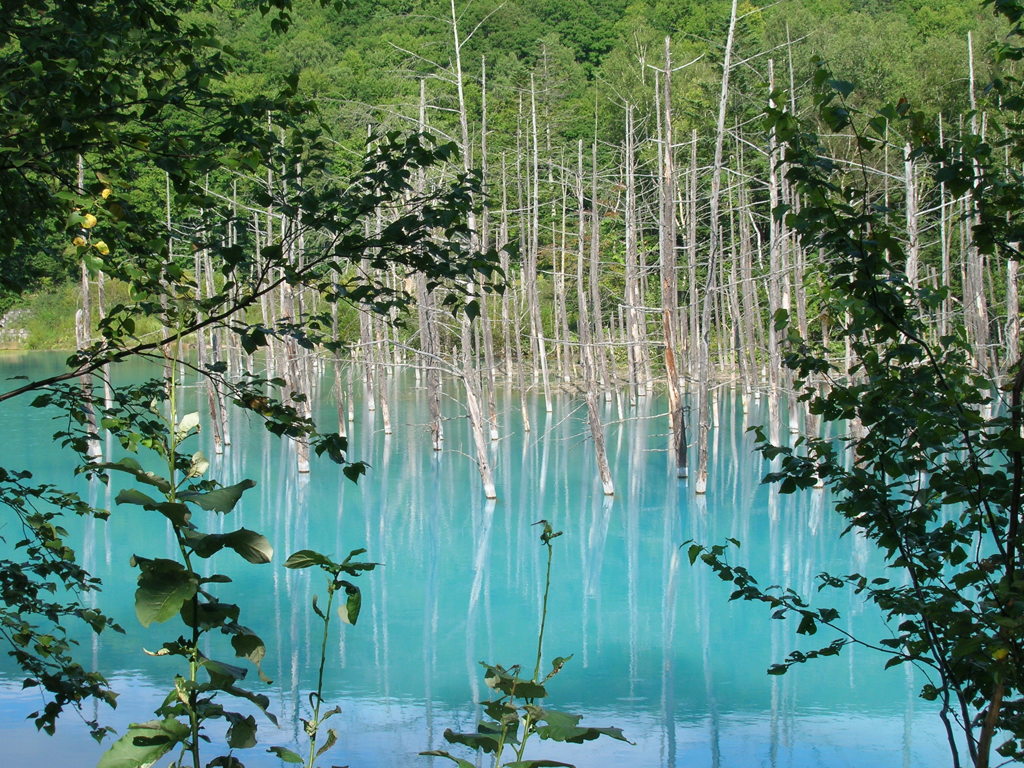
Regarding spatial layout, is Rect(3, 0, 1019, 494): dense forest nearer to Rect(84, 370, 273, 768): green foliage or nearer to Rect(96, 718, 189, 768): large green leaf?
Rect(84, 370, 273, 768): green foliage

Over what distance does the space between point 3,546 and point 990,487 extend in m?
10.4

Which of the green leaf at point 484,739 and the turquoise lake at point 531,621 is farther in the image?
the turquoise lake at point 531,621

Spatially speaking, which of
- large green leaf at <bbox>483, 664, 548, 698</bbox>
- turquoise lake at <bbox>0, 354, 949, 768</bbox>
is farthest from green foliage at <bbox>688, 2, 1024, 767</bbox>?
turquoise lake at <bbox>0, 354, 949, 768</bbox>

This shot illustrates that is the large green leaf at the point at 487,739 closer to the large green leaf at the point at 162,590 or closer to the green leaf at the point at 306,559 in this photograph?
the green leaf at the point at 306,559

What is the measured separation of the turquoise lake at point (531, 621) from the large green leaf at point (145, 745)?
302 cm

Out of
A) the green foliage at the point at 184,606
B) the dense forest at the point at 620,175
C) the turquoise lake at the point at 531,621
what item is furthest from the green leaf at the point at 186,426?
the turquoise lake at the point at 531,621

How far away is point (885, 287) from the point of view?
213cm

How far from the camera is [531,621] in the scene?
7895 mm

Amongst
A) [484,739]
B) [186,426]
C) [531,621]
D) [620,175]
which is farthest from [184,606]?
[620,175]

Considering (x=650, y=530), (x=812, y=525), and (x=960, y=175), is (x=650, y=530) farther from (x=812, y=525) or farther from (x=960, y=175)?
(x=960, y=175)

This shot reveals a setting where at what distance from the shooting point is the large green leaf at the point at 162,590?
110cm

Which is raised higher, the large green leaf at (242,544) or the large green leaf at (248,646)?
the large green leaf at (242,544)

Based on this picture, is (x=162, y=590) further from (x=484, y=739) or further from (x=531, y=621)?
(x=531, y=621)

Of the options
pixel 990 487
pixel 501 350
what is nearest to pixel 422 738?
pixel 990 487
